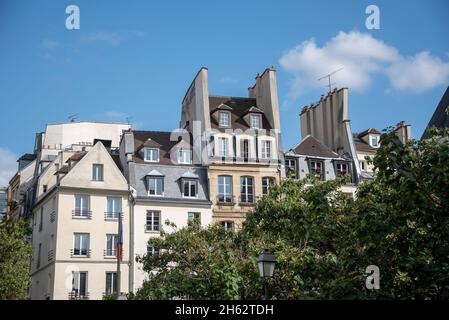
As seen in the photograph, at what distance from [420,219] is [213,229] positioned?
74.0 feet

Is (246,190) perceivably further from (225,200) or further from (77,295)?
(77,295)

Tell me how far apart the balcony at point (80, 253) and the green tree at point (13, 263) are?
658cm

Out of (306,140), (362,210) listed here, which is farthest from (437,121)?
(362,210)

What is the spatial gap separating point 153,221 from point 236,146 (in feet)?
28.6

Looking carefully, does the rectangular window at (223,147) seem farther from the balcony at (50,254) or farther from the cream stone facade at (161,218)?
the balcony at (50,254)

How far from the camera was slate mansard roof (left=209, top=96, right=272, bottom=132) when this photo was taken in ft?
189

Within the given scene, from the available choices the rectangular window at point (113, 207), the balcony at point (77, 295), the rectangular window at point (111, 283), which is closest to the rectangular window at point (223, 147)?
the rectangular window at point (113, 207)

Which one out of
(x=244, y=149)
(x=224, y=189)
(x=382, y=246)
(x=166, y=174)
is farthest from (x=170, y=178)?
(x=382, y=246)

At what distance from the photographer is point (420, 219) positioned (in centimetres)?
1578

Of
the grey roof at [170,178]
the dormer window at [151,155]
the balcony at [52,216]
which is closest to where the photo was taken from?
the balcony at [52,216]

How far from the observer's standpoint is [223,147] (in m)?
55.6

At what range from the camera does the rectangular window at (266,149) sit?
56406mm

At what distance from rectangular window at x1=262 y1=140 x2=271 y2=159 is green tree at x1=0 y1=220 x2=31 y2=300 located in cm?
1991
